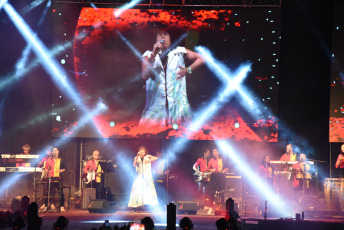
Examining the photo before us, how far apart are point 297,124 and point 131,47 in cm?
445

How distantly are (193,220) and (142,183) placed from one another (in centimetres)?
218

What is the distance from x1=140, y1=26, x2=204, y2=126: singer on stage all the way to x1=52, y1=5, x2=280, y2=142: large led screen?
1.0 inches

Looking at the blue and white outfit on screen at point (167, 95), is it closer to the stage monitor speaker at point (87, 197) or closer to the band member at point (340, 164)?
the stage monitor speaker at point (87, 197)

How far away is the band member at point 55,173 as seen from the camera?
13.3m

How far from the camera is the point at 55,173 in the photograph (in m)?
13.4

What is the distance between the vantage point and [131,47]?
1431cm

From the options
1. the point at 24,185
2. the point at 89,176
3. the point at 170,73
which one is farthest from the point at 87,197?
the point at 170,73

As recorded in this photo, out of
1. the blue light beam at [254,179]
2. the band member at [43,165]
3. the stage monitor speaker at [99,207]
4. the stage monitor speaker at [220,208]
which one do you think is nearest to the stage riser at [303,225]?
the stage monitor speaker at [220,208]

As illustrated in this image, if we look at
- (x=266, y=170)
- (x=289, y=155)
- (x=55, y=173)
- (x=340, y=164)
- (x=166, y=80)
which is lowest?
(x=55, y=173)

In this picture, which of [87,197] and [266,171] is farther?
[87,197]

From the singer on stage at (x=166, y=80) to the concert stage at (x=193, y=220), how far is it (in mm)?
2354

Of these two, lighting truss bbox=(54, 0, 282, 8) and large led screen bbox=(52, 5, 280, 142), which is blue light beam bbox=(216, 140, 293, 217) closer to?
large led screen bbox=(52, 5, 280, 142)

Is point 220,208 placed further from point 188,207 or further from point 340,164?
point 340,164

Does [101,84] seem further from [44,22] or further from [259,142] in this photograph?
[259,142]
